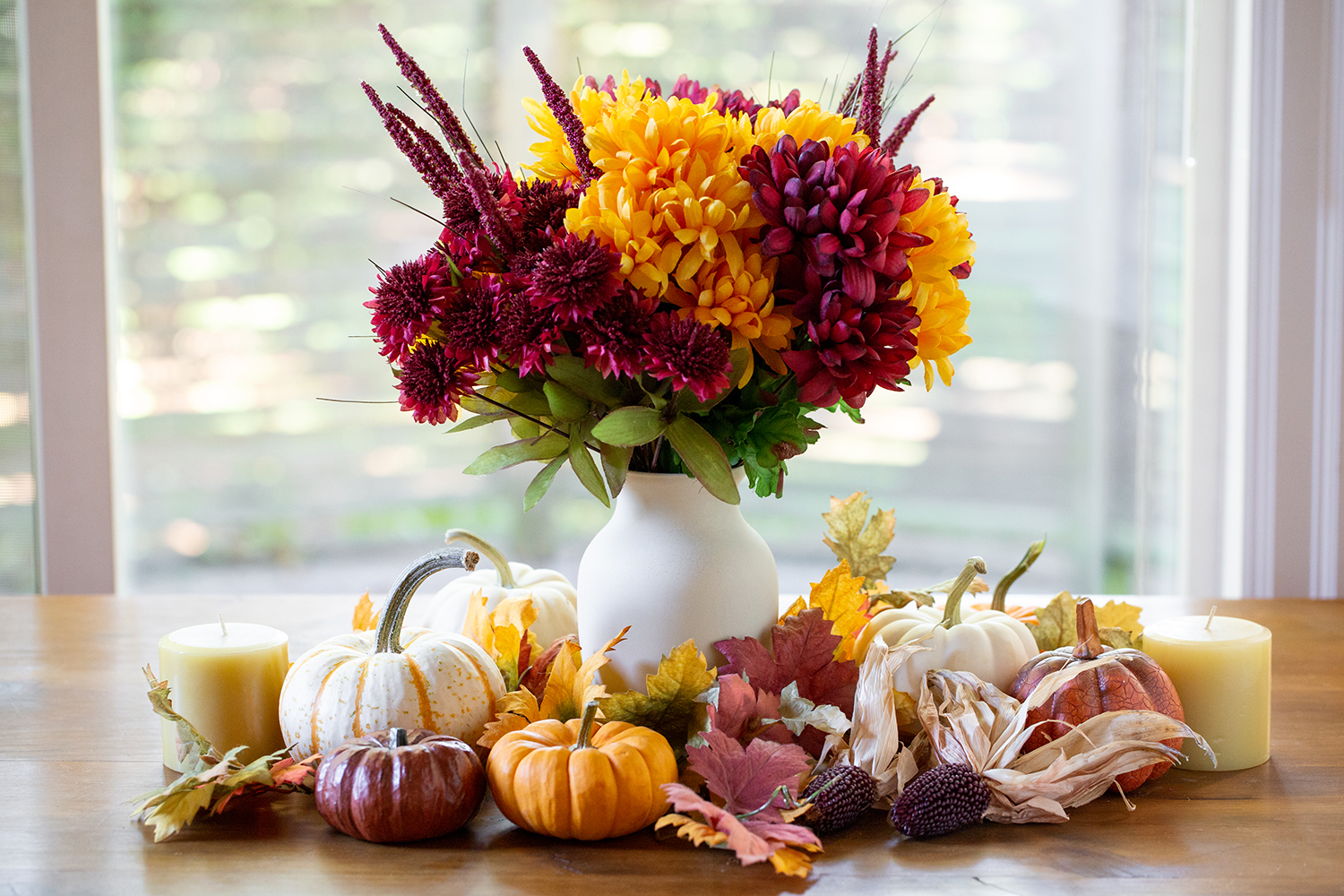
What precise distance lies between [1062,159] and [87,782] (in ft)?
6.62

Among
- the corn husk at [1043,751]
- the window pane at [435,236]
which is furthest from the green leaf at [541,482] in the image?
the window pane at [435,236]

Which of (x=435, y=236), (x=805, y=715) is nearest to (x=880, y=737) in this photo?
(x=805, y=715)

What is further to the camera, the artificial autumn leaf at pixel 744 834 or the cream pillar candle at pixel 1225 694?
the cream pillar candle at pixel 1225 694

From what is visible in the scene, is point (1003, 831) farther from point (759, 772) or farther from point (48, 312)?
point (48, 312)

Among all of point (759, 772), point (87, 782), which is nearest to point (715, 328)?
point (759, 772)

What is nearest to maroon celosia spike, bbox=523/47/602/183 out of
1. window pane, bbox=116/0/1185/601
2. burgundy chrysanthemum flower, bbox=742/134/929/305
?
burgundy chrysanthemum flower, bbox=742/134/929/305

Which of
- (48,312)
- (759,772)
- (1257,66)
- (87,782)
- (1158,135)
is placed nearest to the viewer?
(759,772)

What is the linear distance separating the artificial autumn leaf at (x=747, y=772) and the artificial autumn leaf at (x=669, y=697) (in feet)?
0.18

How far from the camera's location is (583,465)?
2.38 ft

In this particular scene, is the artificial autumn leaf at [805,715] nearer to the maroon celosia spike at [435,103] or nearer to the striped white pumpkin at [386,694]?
the striped white pumpkin at [386,694]

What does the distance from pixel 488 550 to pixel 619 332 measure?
1.09ft

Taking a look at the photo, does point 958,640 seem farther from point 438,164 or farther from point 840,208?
point 438,164

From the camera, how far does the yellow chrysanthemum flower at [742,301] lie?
26.3 inches

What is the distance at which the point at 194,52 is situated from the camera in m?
2.11
